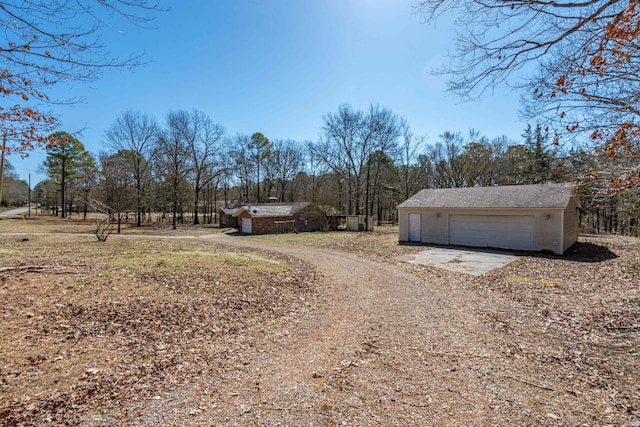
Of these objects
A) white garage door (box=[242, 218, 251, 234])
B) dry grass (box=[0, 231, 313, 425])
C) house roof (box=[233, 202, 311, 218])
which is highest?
house roof (box=[233, 202, 311, 218])

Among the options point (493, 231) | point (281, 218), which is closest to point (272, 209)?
point (281, 218)

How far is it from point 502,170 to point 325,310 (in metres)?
34.9

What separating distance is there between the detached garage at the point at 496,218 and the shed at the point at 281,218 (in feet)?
35.5

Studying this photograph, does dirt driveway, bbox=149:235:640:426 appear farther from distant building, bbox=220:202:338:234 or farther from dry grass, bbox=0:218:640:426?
distant building, bbox=220:202:338:234

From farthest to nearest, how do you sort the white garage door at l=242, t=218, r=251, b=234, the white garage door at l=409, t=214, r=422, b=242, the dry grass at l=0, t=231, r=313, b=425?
the white garage door at l=242, t=218, r=251, b=234
the white garage door at l=409, t=214, r=422, b=242
the dry grass at l=0, t=231, r=313, b=425

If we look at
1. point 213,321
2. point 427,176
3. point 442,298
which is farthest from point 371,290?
point 427,176

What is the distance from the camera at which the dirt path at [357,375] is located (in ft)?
9.76

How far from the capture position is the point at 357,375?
3.75 m

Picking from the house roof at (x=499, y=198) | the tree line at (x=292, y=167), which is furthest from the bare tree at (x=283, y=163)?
the house roof at (x=499, y=198)

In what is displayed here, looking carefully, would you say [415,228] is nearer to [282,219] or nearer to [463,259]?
[463,259]

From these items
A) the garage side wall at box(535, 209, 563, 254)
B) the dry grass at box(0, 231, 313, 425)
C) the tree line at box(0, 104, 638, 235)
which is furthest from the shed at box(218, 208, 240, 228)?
the garage side wall at box(535, 209, 563, 254)

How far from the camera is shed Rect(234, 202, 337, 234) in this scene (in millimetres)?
26031

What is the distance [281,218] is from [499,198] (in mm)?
17010

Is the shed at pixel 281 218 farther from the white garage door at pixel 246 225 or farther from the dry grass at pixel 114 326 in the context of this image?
the dry grass at pixel 114 326
